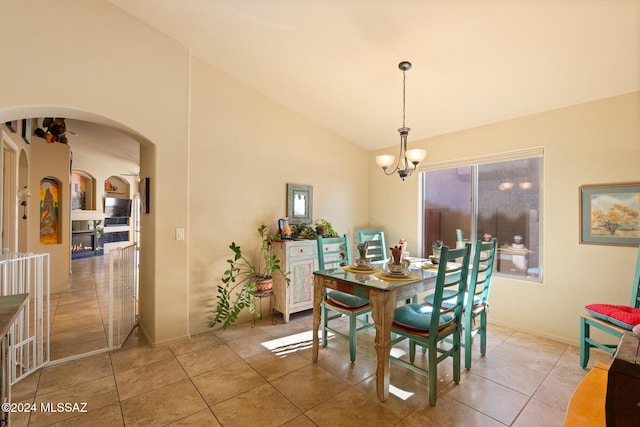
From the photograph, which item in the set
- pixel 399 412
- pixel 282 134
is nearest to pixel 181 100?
pixel 282 134

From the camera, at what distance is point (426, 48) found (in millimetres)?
2525

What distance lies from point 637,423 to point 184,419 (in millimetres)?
2244

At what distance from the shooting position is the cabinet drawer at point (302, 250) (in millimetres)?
3658

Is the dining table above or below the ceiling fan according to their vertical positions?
below

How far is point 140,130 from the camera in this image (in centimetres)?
282

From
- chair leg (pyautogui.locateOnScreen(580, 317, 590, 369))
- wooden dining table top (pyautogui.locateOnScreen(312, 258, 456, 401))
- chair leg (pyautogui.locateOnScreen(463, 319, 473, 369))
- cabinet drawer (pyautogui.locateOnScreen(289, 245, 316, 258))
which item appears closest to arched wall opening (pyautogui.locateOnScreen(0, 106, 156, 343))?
cabinet drawer (pyautogui.locateOnScreen(289, 245, 316, 258))

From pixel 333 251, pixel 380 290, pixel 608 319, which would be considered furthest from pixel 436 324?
pixel 333 251

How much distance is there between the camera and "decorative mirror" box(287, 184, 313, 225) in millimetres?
4047

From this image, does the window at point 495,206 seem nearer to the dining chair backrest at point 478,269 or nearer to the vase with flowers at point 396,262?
the dining chair backrest at point 478,269

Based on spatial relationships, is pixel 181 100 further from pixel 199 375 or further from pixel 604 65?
pixel 604 65

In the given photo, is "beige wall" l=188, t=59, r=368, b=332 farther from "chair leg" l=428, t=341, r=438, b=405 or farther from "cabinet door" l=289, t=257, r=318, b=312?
"chair leg" l=428, t=341, r=438, b=405

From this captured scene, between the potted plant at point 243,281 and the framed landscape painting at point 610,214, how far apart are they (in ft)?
10.8

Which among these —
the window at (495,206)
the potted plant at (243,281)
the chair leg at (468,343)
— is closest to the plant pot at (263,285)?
the potted plant at (243,281)

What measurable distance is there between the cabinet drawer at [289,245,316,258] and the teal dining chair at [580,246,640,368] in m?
2.81
